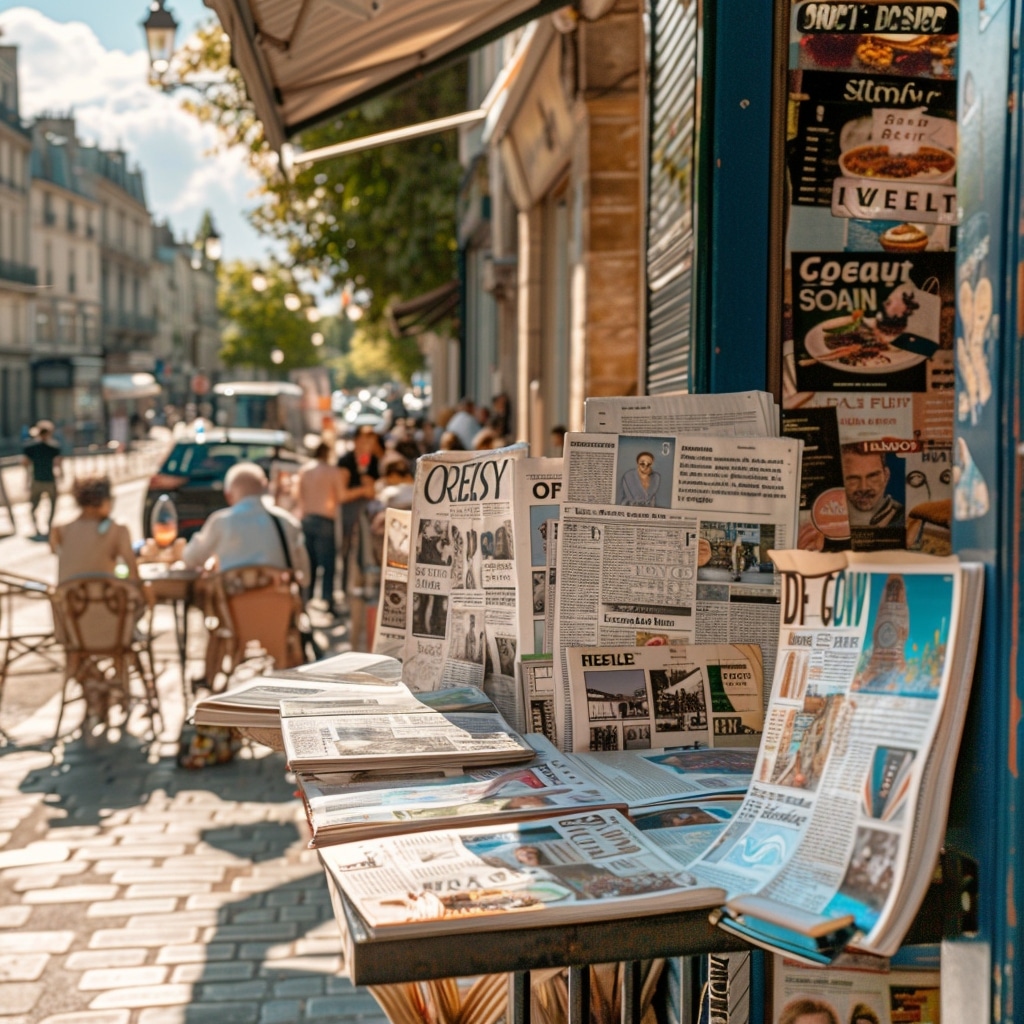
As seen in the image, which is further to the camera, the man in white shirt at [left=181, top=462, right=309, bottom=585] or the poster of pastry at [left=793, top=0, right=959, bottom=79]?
the man in white shirt at [left=181, top=462, right=309, bottom=585]

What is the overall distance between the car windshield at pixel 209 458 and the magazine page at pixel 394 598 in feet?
41.2

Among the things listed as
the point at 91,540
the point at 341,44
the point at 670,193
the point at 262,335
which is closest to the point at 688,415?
the point at 670,193

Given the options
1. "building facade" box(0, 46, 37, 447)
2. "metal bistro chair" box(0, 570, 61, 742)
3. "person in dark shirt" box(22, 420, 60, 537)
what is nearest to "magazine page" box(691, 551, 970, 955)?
"metal bistro chair" box(0, 570, 61, 742)

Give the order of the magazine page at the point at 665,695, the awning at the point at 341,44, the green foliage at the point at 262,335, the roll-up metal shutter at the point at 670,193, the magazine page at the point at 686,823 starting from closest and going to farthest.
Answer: the magazine page at the point at 686,823 → the magazine page at the point at 665,695 → the roll-up metal shutter at the point at 670,193 → the awning at the point at 341,44 → the green foliage at the point at 262,335

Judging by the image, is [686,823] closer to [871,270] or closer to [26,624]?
[871,270]

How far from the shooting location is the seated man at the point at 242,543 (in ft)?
25.3

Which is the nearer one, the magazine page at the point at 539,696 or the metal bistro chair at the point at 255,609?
the magazine page at the point at 539,696

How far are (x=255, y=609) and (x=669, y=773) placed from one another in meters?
5.77

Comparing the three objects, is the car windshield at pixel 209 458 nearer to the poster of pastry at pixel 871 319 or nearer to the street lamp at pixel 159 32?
the street lamp at pixel 159 32

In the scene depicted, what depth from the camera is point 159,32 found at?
13969 mm

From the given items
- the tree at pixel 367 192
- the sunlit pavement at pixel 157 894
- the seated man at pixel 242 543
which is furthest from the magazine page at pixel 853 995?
the tree at pixel 367 192

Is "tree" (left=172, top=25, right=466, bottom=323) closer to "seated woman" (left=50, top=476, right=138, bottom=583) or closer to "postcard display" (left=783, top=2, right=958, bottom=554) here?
"seated woman" (left=50, top=476, right=138, bottom=583)

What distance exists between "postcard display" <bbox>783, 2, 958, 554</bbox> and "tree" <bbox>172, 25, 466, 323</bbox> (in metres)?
17.1

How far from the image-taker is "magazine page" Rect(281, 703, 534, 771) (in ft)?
6.64
